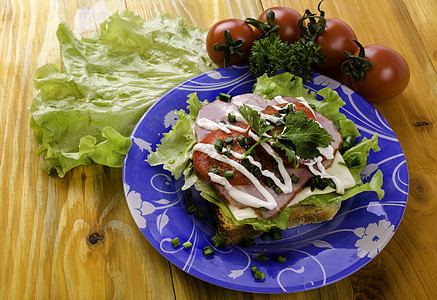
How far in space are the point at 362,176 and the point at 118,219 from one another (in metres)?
1.59

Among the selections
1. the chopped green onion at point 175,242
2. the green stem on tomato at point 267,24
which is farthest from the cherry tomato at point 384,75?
the chopped green onion at point 175,242

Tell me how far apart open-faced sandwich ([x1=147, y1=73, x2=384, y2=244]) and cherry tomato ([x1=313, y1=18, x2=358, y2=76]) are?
0.56 m

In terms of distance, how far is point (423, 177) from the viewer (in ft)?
9.50

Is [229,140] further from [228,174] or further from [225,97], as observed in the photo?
[225,97]

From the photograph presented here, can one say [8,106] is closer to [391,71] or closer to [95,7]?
[95,7]

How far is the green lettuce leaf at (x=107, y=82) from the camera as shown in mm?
2773

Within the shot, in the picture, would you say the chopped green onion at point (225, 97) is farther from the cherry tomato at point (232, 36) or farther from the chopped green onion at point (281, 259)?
the chopped green onion at point (281, 259)

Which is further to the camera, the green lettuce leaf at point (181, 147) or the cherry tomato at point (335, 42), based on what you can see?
the cherry tomato at point (335, 42)

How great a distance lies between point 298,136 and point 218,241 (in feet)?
2.48

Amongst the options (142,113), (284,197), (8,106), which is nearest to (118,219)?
(142,113)

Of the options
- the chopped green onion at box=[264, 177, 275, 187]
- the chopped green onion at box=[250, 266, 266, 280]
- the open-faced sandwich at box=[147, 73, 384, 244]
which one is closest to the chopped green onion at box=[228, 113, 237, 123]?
the open-faced sandwich at box=[147, 73, 384, 244]

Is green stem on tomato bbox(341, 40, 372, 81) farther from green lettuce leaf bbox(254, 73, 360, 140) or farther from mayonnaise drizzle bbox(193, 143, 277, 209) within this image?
mayonnaise drizzle bbox(193, 143, 277, 209)

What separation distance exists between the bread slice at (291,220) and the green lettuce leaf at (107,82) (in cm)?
76

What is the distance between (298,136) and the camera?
93.0 inches
